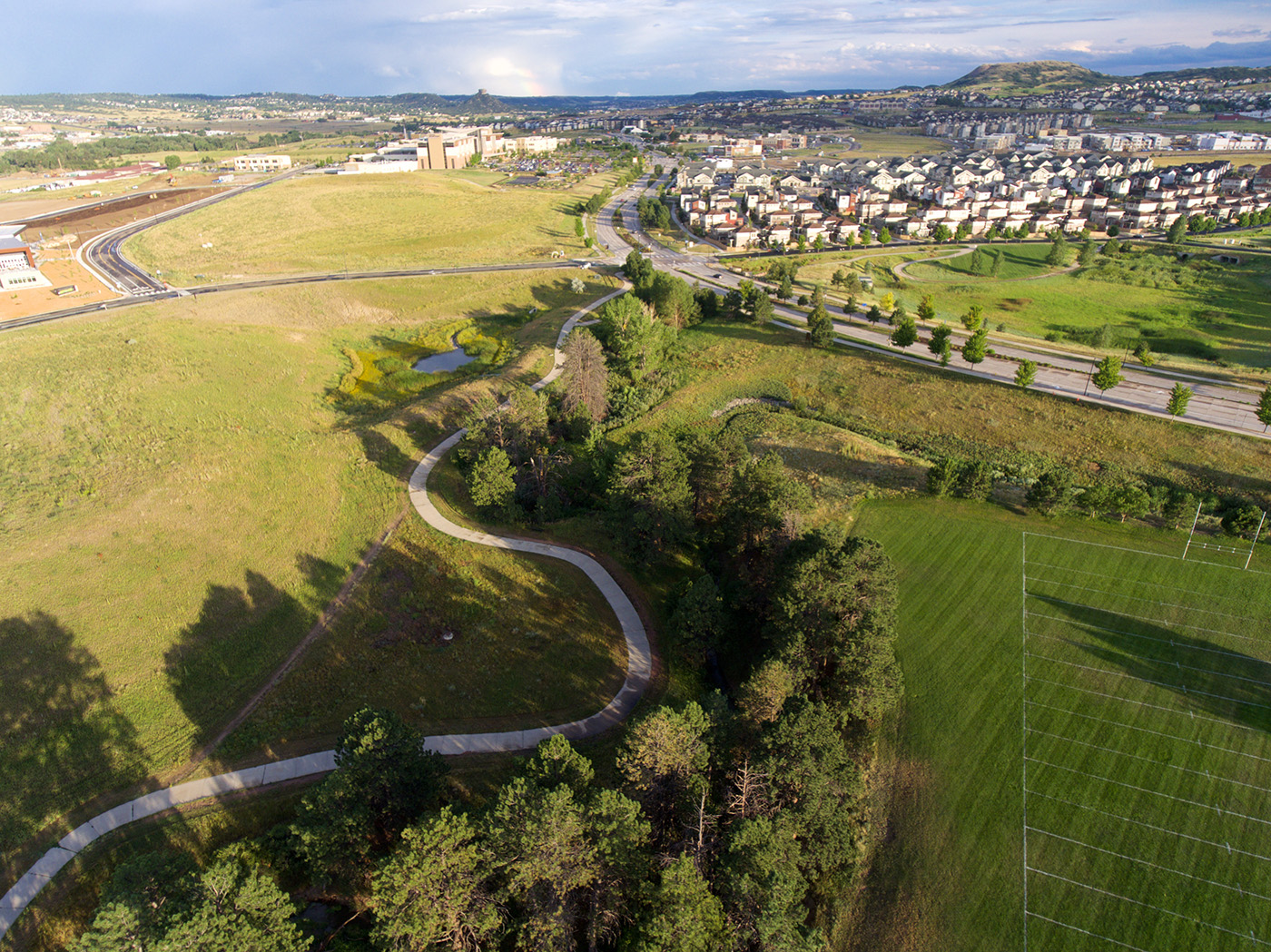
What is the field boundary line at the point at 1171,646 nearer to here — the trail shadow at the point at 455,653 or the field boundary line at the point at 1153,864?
the field boundary line at the point at 1153,864

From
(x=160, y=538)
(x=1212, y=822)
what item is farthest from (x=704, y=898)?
(x=160, y=538)

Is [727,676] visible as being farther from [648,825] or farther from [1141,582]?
[1141,582]

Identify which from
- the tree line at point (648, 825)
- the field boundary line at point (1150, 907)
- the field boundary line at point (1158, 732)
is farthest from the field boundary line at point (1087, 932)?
the field boundary line at point (1158, 732)

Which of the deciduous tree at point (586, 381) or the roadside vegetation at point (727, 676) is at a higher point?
the deciduous tree at point (586, 381)

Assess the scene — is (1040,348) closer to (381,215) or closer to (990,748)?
(990,748)

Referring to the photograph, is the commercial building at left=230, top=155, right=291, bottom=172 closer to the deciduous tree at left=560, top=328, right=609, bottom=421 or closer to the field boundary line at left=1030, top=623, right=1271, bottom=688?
the deciduous tree at left=560, top=328, right=609, bottom=421

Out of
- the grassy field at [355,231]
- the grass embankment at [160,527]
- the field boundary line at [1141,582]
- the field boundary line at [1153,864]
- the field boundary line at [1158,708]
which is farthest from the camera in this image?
the grassy field at [355,231]

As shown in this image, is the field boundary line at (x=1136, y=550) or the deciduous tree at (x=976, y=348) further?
the deciduous tree at (x=976, y=348)

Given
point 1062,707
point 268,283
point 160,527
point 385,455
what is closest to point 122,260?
point 268,283
